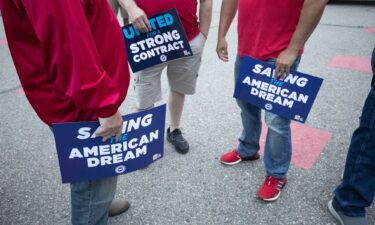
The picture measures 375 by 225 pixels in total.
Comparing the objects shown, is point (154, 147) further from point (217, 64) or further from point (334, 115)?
Answer: point (217, 64)

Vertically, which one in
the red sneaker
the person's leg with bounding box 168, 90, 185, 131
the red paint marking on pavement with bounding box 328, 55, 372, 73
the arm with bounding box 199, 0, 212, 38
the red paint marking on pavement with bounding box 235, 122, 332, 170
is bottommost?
the red paint marking on pavement with bounding box 328, 55, 372, 73

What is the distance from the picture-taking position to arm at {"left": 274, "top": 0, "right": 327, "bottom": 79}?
1.43 meters

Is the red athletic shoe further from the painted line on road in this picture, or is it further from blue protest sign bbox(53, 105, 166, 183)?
→ the painted line on road

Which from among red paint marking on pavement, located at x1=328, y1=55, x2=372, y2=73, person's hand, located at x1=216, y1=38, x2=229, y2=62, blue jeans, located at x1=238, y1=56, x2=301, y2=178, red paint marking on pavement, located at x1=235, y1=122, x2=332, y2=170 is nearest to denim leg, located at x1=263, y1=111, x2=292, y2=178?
blue jeans, located at x1=238, y1=56, x2=301, y2=178

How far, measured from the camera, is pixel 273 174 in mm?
1960

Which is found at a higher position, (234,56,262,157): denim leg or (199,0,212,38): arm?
(199,0,212,38): arm

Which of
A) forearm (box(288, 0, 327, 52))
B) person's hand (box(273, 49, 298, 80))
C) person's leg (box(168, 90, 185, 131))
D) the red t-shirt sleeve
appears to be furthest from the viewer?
person's leg (box(168, 90, 185, 131))

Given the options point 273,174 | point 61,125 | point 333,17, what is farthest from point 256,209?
point 333,17

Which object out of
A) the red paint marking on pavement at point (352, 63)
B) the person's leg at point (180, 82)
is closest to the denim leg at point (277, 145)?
the person's leg at point (180, 82)

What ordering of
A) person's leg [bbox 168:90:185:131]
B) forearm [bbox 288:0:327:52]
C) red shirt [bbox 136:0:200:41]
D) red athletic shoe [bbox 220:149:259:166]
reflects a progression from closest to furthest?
forearm [bbox 288:0:327:52]
red shirt [bbox 136:0:200:41]
red athletic shoe [bbox 220:149:259:166]
person's leg [bbox 168:90:185:131]

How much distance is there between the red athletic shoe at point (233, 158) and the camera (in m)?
2.25

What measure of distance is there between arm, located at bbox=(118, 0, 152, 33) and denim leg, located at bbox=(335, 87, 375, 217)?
1.24 m

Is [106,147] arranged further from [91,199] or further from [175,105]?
[175,105]

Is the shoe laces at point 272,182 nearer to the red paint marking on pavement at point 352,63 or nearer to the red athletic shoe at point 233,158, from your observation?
the red athletic shoe at point 233,158
